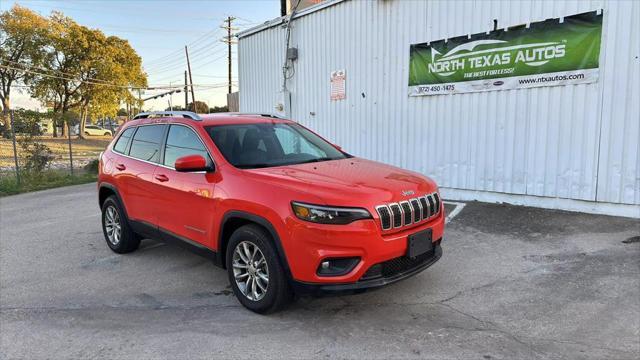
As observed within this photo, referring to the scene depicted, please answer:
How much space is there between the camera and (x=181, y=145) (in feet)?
16.3

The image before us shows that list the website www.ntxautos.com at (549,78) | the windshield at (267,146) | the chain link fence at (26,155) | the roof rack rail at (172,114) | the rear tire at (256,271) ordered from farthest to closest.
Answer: the chain link fence at (26,155) < the website www.ntxautos.com at (549,78) < the roof rack rail at (172,114) < the windshield at (267,146) < the rear tire at (256,271)

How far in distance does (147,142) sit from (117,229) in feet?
4.44

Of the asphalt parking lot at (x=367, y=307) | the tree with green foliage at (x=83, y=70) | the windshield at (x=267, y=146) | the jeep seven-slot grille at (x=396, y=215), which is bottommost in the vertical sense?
the asphalt parking lot at (x=367, y=307)

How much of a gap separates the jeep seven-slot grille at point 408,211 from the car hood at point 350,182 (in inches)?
2.0

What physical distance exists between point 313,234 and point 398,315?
3.77ft

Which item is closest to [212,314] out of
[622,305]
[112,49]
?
[622,305]

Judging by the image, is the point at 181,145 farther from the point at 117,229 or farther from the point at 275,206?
the point at 117,229

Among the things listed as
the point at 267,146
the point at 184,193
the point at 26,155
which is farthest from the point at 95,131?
the point at 267,146

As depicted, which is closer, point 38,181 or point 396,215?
point 396,215

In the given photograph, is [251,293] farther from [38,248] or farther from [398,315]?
[38,248]

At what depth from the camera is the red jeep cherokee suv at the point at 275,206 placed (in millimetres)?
3600

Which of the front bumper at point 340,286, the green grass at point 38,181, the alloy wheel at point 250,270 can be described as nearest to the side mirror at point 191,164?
the alloy wheel at point 250,270

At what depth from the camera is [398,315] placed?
4055 mm

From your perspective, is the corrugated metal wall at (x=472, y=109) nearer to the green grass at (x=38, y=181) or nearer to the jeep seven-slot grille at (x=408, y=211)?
the jeep seven-slot grille at (x=408, y=211)
